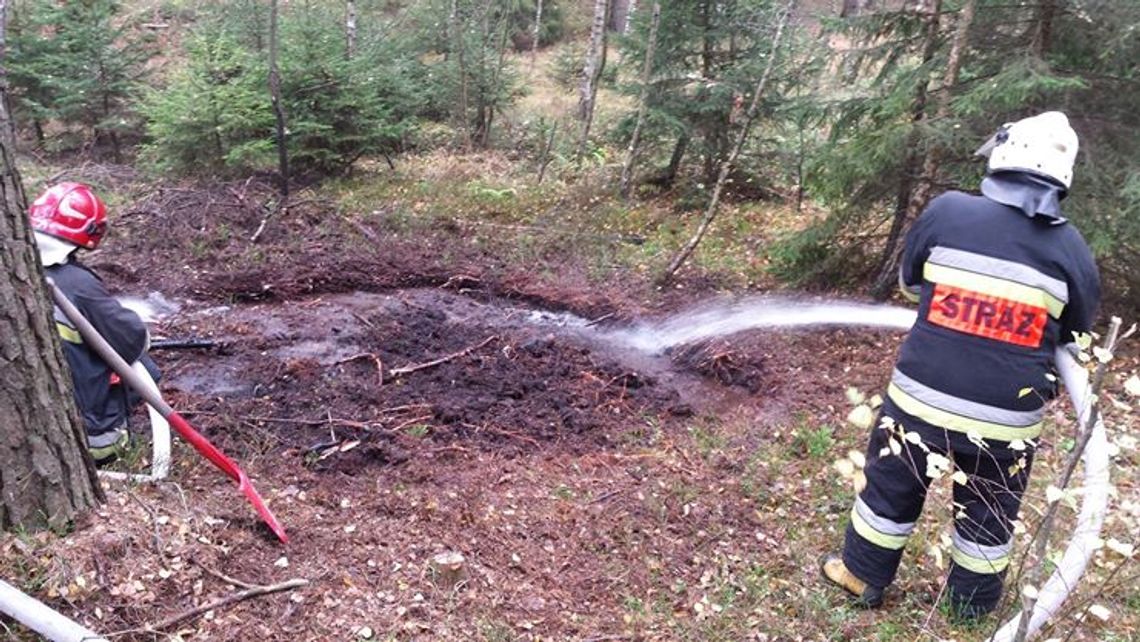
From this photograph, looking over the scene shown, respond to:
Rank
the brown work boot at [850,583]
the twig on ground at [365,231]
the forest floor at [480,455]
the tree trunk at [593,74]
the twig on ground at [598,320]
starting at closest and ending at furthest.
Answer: the forest floor at [480,455] → the brown work boot at [850,583] → the twig on ground at [598,320] → the twig on ground at [365,231] → the tree trunk at [593,74]

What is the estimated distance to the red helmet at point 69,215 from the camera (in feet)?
13.8

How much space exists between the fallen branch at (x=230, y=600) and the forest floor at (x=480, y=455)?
0.03 meters

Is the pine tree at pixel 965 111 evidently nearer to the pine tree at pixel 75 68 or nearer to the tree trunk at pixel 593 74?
the tree trunk at pixel 593 74

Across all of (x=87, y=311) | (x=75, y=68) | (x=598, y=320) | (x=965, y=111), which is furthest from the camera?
(x=75, y=68)

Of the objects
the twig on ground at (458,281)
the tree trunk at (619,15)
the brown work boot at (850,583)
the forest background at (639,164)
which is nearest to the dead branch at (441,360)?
the forest background at (639,164)

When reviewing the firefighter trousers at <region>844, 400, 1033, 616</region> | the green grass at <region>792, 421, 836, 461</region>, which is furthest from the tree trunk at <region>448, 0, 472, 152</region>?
the firefighter trousers at <region>844, 400, 1033, 616</region>

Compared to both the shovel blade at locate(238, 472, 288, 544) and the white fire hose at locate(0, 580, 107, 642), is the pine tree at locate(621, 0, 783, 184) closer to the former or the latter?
the shovel blade at locate(238, 472, 288, 544)

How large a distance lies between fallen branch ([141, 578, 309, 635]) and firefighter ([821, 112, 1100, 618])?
2.82m

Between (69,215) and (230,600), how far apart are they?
2540 mm

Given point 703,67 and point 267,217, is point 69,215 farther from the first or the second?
point 703,67

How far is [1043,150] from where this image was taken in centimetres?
333

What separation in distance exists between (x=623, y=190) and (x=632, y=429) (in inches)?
279

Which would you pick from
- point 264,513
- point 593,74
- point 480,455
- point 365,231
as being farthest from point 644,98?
point 264,513

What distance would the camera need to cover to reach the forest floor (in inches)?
135
